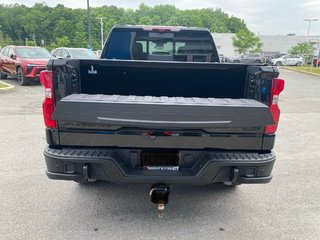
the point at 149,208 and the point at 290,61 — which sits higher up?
the point at 290,61

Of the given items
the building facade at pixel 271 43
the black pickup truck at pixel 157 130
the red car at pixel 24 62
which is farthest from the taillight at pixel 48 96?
the building facade at pixel 271 43

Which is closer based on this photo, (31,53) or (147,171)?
(147,171)

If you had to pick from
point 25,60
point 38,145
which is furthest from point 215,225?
point 25,60

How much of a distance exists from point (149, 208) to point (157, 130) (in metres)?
1.24

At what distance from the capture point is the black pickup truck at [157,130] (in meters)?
2.31

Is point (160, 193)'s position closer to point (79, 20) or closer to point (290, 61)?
point (290, 61)

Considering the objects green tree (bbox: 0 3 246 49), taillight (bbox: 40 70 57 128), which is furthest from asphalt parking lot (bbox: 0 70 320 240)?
green tree (bbox: 0 3 246 49)

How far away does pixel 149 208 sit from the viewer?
3.24 metres

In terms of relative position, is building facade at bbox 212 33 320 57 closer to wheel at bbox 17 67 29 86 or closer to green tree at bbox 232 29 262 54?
green tree at bbox 232 29 262 54

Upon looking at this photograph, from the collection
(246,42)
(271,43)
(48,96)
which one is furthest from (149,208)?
(271,43)

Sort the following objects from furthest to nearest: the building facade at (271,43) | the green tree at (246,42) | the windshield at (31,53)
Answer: the building facade at (271,43) → the green tree at (246,42) → the windshield at (31,53)

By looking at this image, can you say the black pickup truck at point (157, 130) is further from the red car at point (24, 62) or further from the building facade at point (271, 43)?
the building facade at point (271, 43)

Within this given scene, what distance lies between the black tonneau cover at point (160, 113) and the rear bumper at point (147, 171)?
0.35m

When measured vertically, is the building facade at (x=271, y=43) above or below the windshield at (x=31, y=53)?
above
